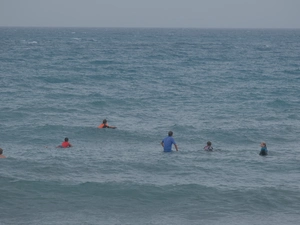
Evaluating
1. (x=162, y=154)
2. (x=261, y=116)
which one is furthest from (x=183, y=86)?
(x=162, y=154)

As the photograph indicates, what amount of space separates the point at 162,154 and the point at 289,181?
619cm

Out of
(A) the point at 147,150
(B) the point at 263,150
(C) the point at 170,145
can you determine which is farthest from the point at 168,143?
(B) the point at 263,150

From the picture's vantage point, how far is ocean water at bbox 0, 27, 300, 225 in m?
16.2

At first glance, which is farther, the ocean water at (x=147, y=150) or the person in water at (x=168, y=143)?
the person in water at (x=168, y=143)

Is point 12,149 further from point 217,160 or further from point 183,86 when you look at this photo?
point 183,86

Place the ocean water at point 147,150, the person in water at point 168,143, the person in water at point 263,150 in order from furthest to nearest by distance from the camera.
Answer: the person in water at point 168,143, the person in water at point 263,150, the ocean water at point 147,150

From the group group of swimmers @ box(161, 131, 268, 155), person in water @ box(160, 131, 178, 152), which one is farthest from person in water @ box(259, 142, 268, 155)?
person in water @ box(160, 131, 178, 152)

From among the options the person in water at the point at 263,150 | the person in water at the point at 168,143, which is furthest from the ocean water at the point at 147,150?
the person in water at the point at 168,143

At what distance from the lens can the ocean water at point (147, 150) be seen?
16172mm

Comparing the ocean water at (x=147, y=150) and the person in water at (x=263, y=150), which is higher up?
the person in water at (x=263, y=150)

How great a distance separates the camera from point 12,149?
2311 cm

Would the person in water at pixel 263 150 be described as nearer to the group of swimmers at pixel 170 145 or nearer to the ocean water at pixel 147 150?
the group of swimmers at pixel 170 145

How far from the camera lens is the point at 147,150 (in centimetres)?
2361

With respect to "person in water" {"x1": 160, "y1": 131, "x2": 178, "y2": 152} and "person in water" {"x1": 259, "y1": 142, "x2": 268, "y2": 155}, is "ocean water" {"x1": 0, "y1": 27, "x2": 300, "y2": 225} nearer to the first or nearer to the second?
"person in water" {"x1": 259, "y1": 142, "x2": 268, "y2": 155}
